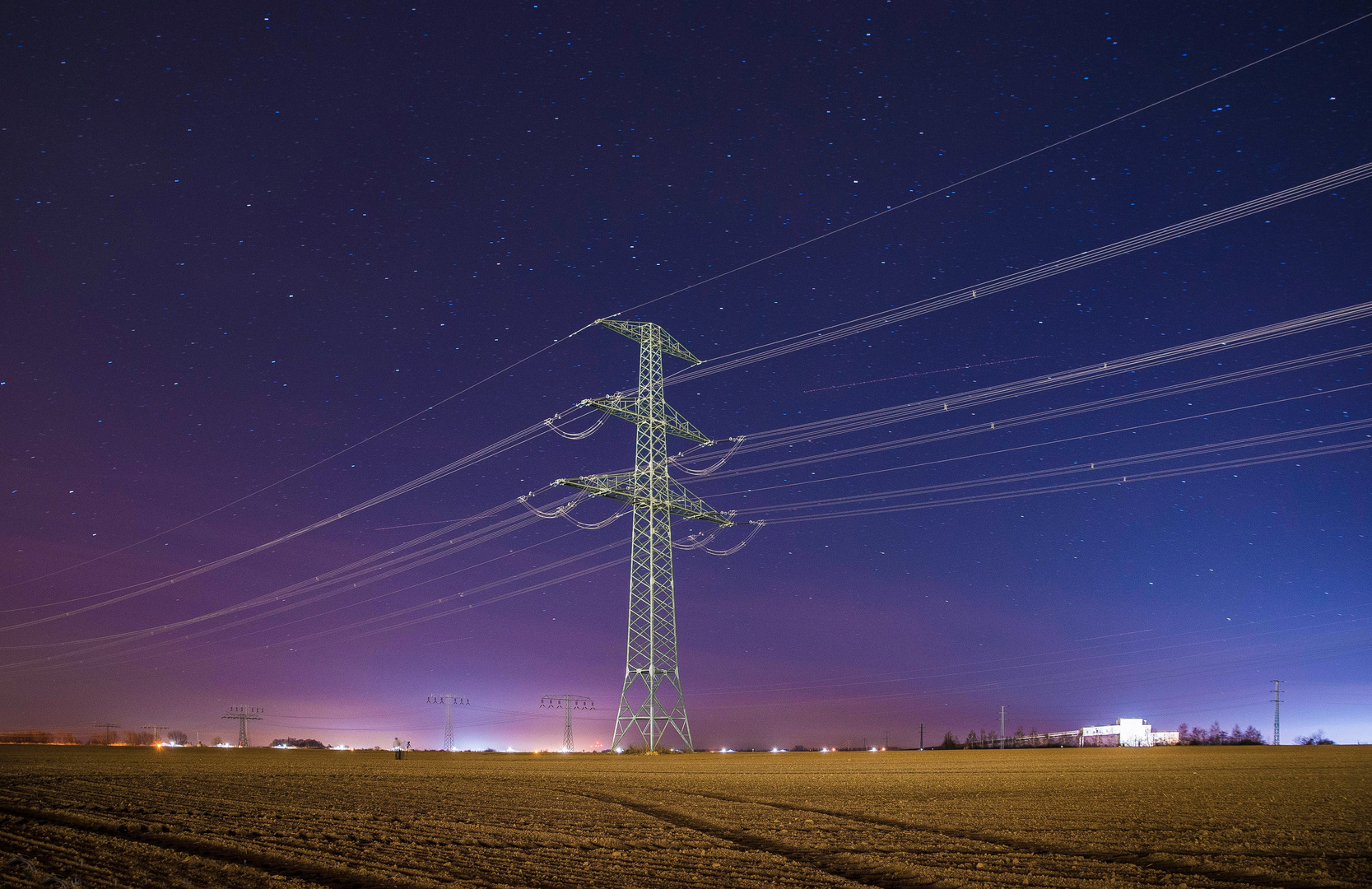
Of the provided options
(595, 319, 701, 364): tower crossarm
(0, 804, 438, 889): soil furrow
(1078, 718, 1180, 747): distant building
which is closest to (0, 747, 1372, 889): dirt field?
(0, 804, 438, 889): soil furrow

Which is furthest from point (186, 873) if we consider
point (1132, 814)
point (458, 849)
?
point (1132, 814)

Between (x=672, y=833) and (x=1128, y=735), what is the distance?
142 meters

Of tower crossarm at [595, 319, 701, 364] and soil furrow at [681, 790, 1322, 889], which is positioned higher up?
tower crossarm at [595, 319, 701, 364]

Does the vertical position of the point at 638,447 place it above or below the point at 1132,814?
above

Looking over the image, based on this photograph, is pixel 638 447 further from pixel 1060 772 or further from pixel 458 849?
pixel 458 849

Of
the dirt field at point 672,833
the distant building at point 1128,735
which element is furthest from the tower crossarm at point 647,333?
the distant building at point 1128,735

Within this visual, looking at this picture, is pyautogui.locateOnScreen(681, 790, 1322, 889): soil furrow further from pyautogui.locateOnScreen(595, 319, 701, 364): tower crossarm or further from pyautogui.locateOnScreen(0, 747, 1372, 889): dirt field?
pyautogui.locateOnScreen(595, 319, 701, 364): tower crossarm

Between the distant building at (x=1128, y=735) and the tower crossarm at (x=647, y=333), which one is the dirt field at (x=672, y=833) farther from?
the distant building at (x=1128, y=735)

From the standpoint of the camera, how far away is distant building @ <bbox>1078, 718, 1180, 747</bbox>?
445 feet

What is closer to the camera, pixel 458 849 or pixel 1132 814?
pixel 458 849

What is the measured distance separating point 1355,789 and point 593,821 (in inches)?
1080

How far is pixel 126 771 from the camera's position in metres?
36.8

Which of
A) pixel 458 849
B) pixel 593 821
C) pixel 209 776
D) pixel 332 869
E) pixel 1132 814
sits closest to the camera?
pixel 332 869

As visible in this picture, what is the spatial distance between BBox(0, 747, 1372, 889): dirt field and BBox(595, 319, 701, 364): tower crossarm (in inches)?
997
